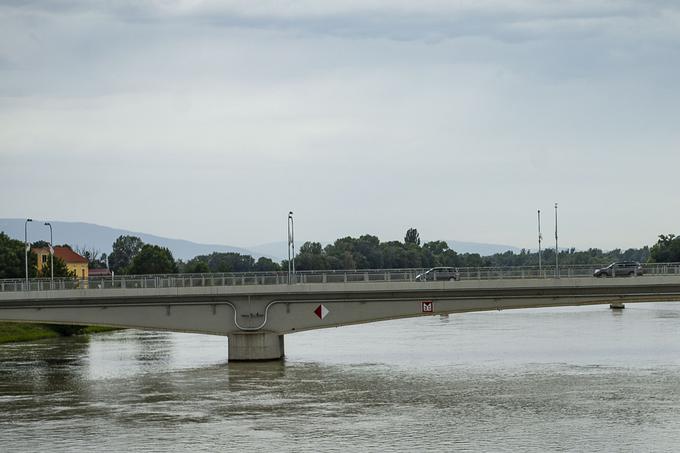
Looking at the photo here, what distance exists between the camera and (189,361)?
81312 mm

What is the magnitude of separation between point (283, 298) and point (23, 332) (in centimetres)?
4842

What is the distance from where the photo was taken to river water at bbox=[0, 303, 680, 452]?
47219mm

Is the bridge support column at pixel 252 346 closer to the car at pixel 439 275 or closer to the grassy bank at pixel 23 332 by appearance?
the car at pixel 439 275

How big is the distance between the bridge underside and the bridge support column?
7cm

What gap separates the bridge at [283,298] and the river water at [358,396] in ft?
9.91

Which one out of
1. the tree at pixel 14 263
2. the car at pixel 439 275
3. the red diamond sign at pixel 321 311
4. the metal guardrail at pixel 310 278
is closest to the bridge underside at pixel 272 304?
the red diamond sign at pixel 321 311

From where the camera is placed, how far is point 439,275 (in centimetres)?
7831

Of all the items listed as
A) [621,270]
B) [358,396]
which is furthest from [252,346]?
[621,270]

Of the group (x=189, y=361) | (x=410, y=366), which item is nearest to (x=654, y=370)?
(x=410, y=366)

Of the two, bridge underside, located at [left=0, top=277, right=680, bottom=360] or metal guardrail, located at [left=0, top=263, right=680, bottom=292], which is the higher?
metal guardrail, located at [left=0, top=263, right=680, bottom=292]

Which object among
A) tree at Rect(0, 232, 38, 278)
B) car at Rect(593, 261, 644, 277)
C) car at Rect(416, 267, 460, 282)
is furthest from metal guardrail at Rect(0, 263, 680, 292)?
tree at Rect(0, 232, 38, 278)

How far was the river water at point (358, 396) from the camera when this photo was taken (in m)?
47.2

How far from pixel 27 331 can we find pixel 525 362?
6110cm

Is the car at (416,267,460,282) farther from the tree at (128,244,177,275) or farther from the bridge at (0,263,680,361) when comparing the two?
the tree at (128,244,177,275)
